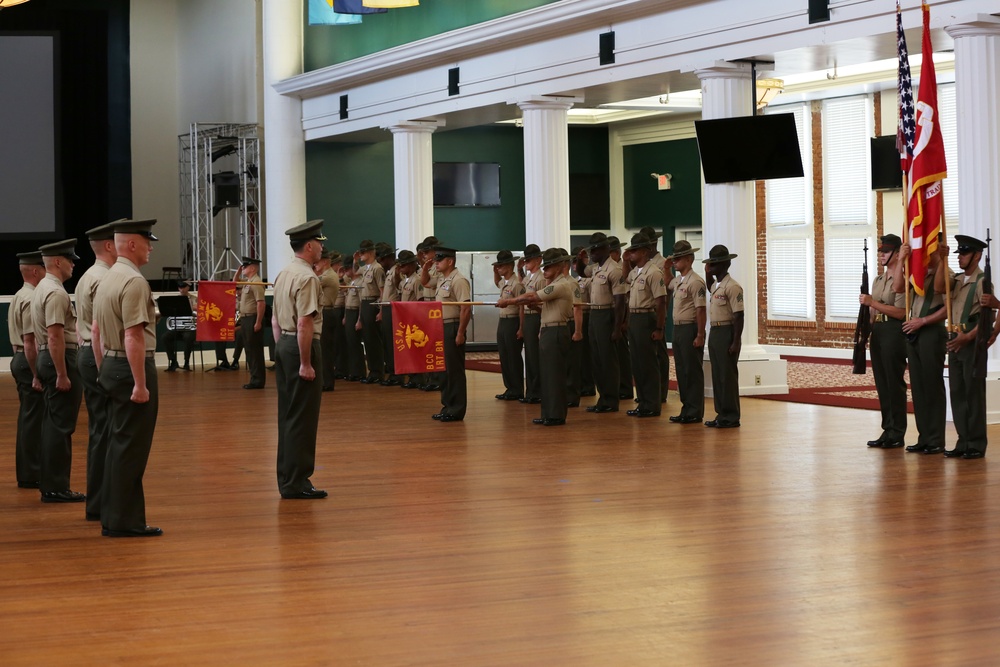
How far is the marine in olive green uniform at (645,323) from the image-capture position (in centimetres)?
1265

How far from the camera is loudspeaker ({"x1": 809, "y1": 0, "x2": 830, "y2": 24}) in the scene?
11906 millimetres

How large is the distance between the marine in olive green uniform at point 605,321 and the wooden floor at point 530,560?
2206 millimetres

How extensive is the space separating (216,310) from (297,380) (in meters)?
8.88

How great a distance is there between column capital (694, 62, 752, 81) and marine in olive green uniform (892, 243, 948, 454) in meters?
3.97

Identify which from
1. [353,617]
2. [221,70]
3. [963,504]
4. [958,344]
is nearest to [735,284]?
[958,344]

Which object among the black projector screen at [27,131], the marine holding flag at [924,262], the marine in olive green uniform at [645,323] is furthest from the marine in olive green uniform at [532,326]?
the black projector screen at [27,131]

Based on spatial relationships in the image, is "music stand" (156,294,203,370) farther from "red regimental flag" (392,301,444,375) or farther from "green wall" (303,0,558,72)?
"red regimental flag" (392,301,444,375)

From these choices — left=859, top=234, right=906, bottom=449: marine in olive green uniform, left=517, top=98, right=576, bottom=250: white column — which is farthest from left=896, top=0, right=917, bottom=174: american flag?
left=517, top=98, right=576, bottom=250: white column

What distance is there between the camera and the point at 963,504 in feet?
25.5

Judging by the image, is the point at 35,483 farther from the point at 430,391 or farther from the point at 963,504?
the point at 430,391

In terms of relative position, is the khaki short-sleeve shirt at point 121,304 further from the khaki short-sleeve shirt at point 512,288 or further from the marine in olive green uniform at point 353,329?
the marine in olive green uniform at point 353,329

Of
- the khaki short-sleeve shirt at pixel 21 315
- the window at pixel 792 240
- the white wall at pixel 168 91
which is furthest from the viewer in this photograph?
the white wall at pixel 168 91

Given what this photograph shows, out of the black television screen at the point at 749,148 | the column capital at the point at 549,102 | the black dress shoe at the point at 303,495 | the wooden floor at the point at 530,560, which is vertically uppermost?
the column capital at the point at 549,102

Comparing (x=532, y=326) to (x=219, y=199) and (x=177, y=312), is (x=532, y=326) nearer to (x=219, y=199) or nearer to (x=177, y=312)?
(x=177, y=312)
